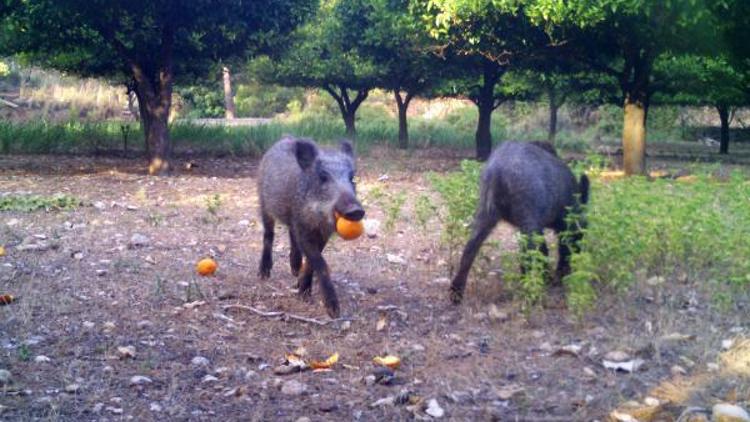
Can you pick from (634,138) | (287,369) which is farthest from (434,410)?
(634,138)

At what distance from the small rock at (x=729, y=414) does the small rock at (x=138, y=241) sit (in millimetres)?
5752

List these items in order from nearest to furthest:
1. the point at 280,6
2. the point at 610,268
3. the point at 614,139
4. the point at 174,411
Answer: the point at 174,411 → the point at 610,268 → the point at 280,6 → the point at 614,139

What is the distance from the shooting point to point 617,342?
546cm

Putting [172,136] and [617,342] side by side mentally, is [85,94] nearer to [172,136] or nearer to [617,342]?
[172,136]

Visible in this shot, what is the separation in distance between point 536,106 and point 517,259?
106 feet

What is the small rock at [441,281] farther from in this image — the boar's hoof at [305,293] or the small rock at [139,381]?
the small rock at [139,381]

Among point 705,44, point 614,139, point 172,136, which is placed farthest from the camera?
point 614,139

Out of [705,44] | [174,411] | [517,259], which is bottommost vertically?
[174,411]

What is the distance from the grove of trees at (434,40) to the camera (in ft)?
43.4

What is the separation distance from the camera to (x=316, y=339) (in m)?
5.74

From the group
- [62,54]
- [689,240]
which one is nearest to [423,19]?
[62,54]

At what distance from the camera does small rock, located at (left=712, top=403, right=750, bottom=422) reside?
3.98 meters

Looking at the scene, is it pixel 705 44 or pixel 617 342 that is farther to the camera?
pixel 705 44

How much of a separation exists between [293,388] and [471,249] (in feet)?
7.49
